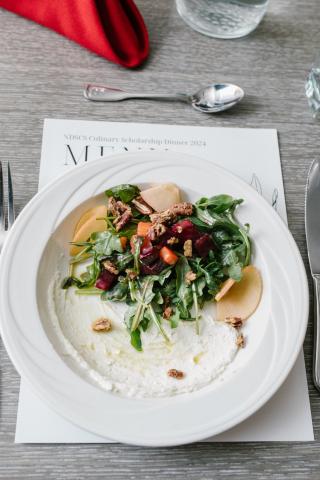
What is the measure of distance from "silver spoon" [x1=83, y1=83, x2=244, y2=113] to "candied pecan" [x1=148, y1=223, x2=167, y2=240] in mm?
453

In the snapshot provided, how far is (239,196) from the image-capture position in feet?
3.38

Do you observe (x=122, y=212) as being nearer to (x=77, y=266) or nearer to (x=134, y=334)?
(x=77, y=266)

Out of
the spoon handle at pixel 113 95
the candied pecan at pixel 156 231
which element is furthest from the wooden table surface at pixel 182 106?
the candied pecan at pixel 156 231

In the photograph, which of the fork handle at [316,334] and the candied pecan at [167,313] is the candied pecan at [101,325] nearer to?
the candied pecan at [167,313]

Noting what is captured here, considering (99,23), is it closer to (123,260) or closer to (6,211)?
(6,211)

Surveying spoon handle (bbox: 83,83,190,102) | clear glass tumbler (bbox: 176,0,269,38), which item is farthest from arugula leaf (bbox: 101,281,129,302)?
clear glass tumbler (bbox: 176,0,269,38)

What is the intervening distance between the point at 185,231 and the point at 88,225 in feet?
0.70

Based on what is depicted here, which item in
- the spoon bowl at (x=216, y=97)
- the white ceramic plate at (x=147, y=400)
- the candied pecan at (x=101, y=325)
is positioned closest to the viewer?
the white ceramic plate at (x=147, y=400)

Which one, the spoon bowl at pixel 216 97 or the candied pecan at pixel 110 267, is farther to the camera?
the spoon bowl at pixel 216 97

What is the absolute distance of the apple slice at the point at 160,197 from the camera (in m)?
1.01

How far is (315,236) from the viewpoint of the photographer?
1.06 meters

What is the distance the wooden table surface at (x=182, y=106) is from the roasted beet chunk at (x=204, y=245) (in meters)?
0.26

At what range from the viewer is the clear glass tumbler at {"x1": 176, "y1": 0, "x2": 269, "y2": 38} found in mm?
1287

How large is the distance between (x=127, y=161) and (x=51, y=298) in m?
0.35
